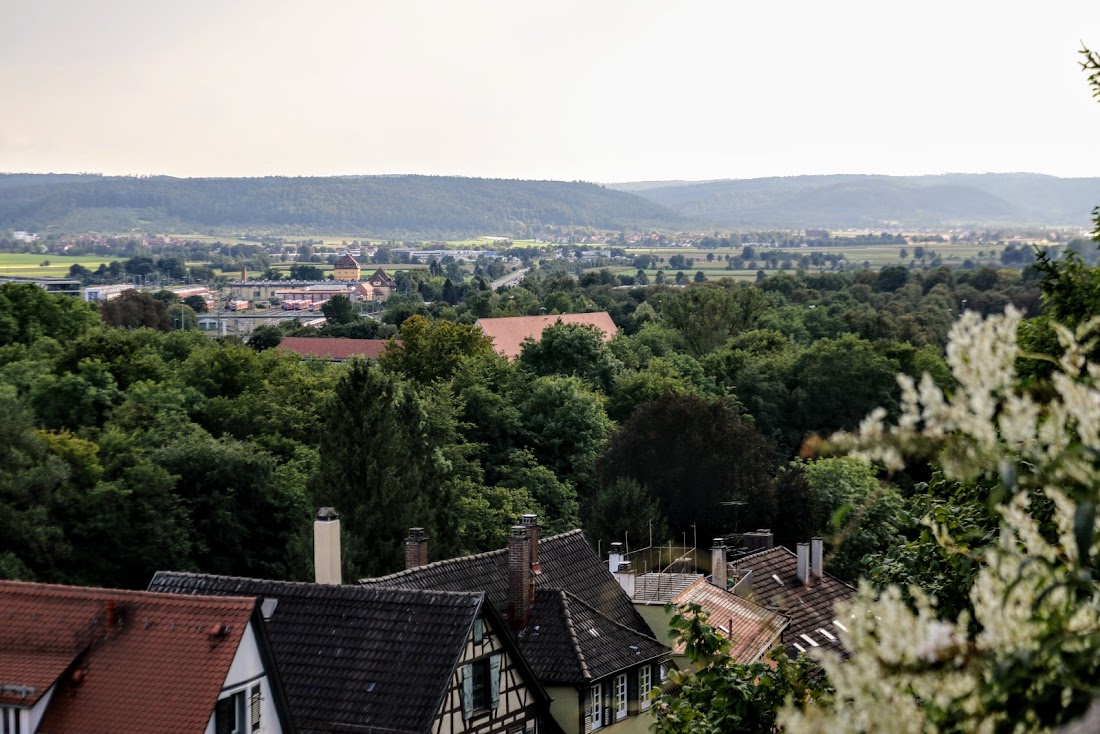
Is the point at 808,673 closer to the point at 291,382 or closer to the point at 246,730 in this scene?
the point at 246,730

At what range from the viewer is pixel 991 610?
4.94m

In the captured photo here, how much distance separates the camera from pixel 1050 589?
462 cm

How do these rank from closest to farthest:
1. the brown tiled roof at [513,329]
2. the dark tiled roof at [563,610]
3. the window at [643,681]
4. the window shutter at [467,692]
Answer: the window shutter at [467,692], the dark tiled roof at [563,610], the window at [643,681], the brown tiled roof at [513,329]

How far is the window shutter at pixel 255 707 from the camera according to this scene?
74.0ft

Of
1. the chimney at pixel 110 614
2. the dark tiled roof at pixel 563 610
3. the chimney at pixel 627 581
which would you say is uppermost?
Result: the chimney at pixel 110 614

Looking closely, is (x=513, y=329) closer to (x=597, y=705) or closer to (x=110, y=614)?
(x=597, y=705)

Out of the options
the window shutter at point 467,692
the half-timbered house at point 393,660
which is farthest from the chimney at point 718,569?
the window shutter at point 467,692

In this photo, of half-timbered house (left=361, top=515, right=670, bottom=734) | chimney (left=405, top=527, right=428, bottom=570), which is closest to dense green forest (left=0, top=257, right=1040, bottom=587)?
half-timbered house (left=361, top=515, right=670, bottom=734)

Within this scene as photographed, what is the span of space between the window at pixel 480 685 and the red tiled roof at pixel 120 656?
4.97 m

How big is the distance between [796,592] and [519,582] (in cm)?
1433

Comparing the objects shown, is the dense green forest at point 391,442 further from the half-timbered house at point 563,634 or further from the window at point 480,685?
the window at point 480,685

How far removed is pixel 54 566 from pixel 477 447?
73.0 feet

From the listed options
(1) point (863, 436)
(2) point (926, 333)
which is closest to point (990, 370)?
(1) point (863, 436)

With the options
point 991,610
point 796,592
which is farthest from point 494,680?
point 991,610
